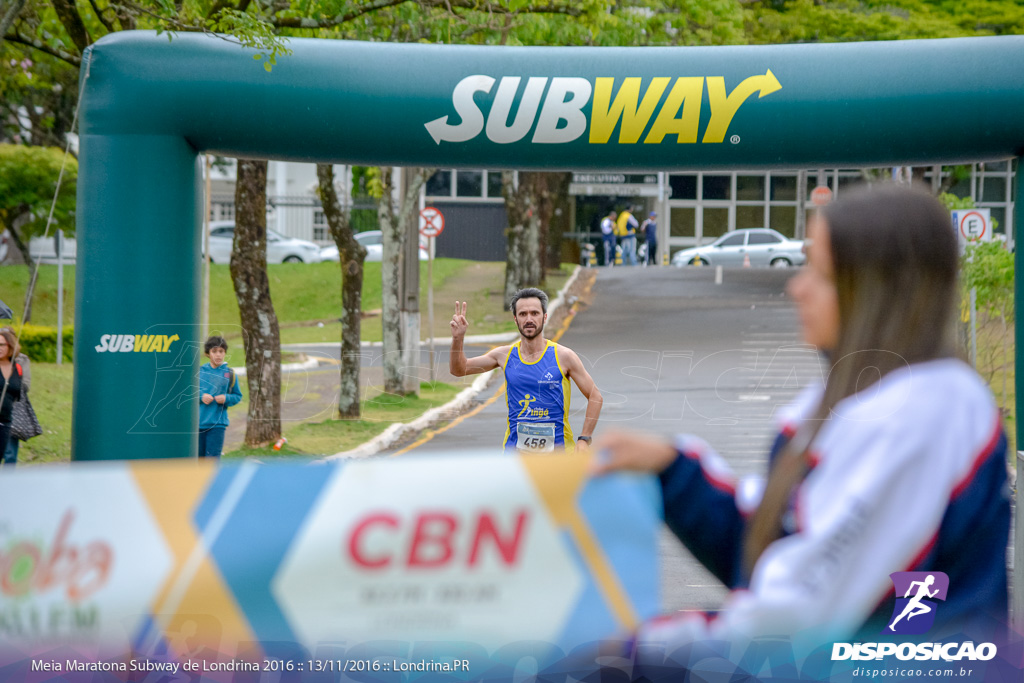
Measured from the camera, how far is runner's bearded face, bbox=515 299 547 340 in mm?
5992

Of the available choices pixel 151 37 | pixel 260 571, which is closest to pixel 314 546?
pixel 260 571

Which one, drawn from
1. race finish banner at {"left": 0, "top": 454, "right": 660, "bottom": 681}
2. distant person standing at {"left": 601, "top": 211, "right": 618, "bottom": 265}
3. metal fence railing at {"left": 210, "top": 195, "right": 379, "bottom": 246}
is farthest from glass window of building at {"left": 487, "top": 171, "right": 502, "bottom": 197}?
race finish banner at {"left": 0, "top": 454, "right": 660, "bottom": 681}

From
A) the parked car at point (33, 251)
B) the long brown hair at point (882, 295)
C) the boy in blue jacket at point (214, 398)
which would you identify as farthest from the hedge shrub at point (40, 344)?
the long brown hair at point (882, 295)

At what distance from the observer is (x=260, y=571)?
8.16 feet

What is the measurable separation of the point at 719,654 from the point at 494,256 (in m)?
36.9

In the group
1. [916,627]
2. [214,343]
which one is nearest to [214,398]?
[214,343]

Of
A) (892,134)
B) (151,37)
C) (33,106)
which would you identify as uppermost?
(33,106)

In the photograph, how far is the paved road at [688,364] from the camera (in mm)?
8797

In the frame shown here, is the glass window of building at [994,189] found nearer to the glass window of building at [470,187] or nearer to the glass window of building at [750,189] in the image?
the glass window of building at [750,189]

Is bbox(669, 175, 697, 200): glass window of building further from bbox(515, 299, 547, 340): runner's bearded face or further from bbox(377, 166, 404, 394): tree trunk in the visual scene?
bbox(515, 299, 547, 340): runner's bearded face

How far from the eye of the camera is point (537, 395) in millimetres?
5902

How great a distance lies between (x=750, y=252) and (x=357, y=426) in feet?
71.8

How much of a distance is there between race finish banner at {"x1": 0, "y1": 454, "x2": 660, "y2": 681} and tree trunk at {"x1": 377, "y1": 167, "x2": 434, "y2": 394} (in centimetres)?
1330

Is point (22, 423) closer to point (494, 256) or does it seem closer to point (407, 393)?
point (407, 393)
